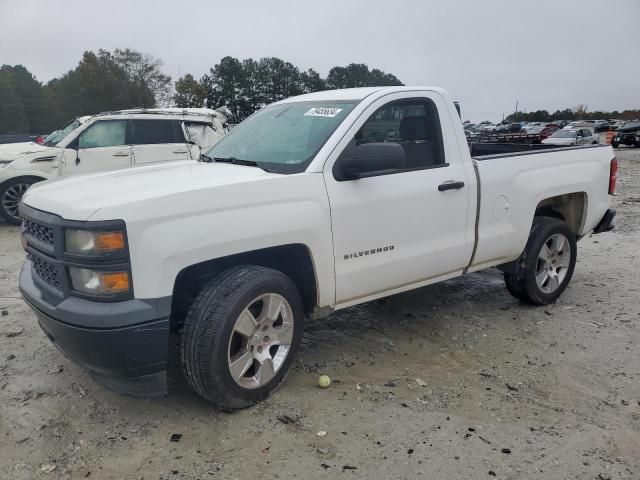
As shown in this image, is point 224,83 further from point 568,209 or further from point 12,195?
point 568,209

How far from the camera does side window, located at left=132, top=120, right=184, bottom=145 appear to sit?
9898 mm

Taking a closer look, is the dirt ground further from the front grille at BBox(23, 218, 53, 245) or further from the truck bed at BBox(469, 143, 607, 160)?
the truck bed at BBox(469, 143, 607, 160)

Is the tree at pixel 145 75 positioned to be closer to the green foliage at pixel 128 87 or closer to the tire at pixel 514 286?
the green foliage at pixel 128 87

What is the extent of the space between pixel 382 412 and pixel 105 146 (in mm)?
8091

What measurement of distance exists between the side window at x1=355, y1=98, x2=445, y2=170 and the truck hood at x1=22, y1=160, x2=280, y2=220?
4.01ft

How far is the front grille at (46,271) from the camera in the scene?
9.75 feet

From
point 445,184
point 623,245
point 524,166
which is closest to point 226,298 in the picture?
point 445,184

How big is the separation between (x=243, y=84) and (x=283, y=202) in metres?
63.9

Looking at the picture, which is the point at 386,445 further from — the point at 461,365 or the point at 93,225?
the point at 93,225

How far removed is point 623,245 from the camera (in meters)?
7.45

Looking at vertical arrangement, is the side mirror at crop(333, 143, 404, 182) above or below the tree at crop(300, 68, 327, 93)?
below

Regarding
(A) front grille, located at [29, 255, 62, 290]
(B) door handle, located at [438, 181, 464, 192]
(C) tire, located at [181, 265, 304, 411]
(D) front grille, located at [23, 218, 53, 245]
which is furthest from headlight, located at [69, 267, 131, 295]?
(B) door handle, located at [438, 181, 464, 192]

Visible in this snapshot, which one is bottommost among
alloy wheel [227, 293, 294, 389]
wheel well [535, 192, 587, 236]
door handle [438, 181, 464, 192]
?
alloy wheel [227, 293, 294, 389]

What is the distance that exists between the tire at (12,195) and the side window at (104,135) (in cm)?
106
